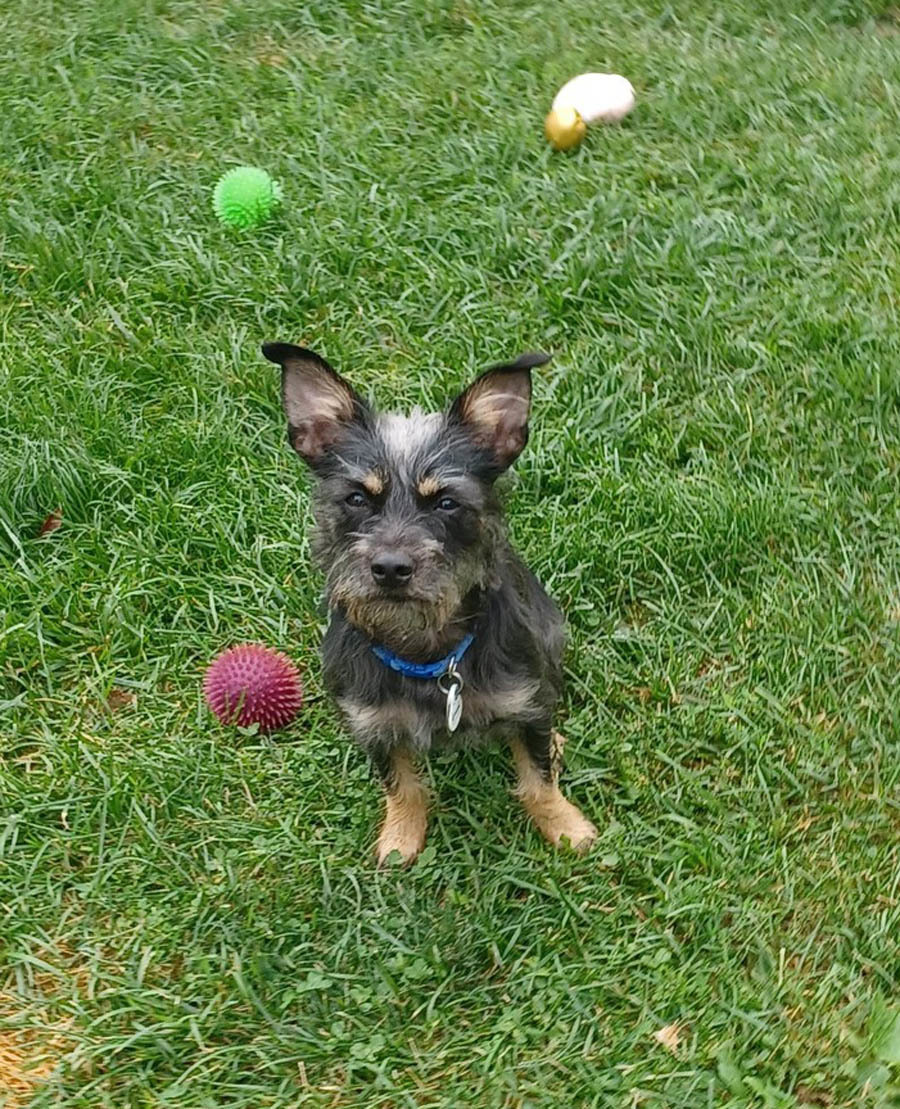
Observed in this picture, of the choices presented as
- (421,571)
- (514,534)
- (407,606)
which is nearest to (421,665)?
(407,606)

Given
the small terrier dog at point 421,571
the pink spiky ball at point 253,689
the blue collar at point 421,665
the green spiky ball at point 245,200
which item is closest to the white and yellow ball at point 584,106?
the green spiky ball at point 245,200

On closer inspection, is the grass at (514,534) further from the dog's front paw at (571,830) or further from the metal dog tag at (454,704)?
the metal dog tag at (454,704)

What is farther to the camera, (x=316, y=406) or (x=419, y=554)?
(x=316, y=406)

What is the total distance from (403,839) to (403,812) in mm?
89

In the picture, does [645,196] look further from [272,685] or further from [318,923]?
[318,923]

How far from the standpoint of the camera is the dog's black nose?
9.02 feet

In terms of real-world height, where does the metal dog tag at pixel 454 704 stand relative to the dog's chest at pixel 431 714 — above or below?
above

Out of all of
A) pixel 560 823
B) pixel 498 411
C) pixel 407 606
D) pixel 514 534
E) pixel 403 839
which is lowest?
pixel 403 839

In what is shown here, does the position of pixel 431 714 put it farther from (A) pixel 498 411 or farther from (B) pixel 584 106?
(B) pixel 584 106

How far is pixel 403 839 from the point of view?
350 centimetres

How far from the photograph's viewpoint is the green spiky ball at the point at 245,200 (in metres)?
5.40

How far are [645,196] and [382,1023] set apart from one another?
405cm

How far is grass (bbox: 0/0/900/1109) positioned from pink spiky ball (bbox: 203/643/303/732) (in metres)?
0.09

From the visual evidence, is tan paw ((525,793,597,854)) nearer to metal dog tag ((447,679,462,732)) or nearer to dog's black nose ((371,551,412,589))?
metal dog tag ((447,679,462,732))
